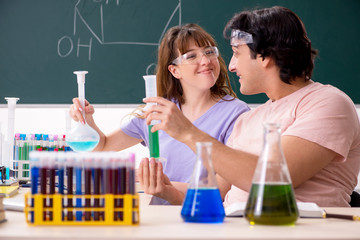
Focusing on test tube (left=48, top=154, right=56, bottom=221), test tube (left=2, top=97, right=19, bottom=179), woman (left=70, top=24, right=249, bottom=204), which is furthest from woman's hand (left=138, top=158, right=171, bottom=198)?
test tube (left=2, top=97, right=19, bottom=179)

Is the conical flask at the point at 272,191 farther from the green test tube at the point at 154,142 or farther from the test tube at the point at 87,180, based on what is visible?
the green test tube at the point at 154,142

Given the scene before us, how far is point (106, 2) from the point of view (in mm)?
3242

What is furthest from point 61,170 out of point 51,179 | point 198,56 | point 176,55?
point 176,55

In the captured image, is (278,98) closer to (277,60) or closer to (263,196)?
(277,60)

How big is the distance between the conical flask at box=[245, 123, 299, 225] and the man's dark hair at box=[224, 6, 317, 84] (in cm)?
65

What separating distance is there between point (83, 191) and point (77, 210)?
41mm

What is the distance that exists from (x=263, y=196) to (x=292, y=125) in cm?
51

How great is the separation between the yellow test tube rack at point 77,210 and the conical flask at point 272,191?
25 cm

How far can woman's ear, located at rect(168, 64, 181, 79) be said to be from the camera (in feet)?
7.20

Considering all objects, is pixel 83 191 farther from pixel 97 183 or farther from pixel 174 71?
pixel 174 71

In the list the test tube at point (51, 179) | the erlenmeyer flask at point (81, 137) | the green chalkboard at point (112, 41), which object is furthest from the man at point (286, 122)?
the green chalkboard at point (112, 41)

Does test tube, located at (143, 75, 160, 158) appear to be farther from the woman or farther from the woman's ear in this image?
the woman's ear

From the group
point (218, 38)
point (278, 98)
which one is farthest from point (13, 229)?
point (218, 38)

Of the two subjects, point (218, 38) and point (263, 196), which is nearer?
point (263, 196)
